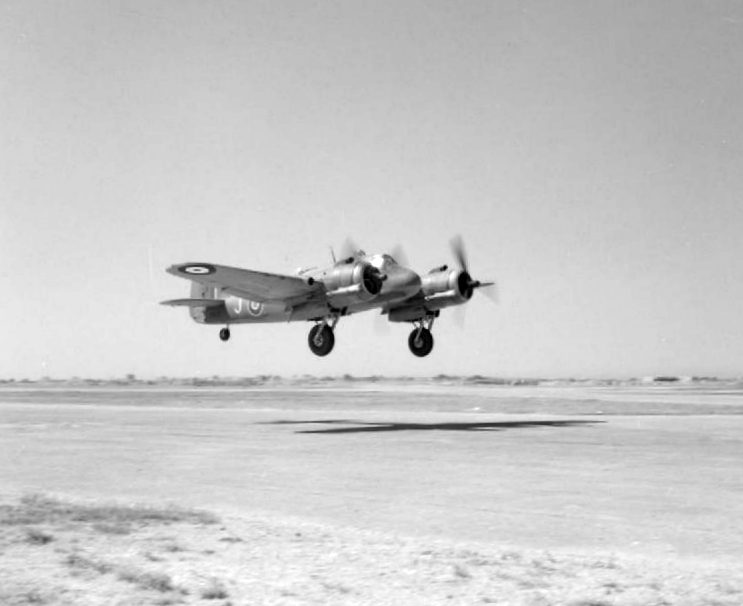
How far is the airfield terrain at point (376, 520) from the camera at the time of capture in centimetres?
806

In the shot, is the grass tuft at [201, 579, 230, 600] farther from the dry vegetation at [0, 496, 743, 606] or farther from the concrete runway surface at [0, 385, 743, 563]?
the concrete runway surface at [0, 385, 743, 563]

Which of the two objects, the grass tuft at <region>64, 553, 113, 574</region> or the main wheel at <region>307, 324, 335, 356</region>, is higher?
the main wheel at <region>307, 324, 335, 356</region>

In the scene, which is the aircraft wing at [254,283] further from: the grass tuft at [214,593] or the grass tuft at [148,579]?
the grass tuft at [214,593]

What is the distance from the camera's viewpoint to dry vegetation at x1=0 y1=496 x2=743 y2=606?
7.71 metres

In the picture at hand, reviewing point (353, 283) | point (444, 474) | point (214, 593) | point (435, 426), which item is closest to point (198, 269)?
point (353, 283)

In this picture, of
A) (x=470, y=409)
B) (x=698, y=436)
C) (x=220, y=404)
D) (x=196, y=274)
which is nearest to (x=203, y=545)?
(x=698, y=436)

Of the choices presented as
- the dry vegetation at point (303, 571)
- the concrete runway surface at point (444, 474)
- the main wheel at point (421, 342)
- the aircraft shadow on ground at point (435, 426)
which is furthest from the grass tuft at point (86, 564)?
the main wheel at point (421, 342)

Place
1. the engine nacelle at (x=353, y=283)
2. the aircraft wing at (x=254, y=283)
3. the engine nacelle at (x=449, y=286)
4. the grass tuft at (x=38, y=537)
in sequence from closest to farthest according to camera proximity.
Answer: the grass tuft at (x=38, y=537) → the aircraft wing at (x=254, y=283) → the engine nacelle at (x=353, y=283) → the engine nacelle at (x=449, y=286)

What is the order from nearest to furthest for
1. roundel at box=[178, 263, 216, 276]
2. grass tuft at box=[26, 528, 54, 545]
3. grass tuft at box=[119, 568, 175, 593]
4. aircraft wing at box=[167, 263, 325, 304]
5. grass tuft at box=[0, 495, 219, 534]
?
grass tuft at box=[119, 568, 175, 593] < grass tuft at box=[26, 528, 54, 545] < grass tuft at box=[0, 495, 219, 534] < roundel at box=[178, 263, 216, 276] < aircraft wing at box=[167, 263, 325, 304]

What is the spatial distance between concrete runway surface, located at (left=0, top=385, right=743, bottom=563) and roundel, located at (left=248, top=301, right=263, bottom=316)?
1032cm

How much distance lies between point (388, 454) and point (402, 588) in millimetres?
12528

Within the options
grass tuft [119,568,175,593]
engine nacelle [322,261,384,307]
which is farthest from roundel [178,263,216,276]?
grass tuft [119,568,175,593]

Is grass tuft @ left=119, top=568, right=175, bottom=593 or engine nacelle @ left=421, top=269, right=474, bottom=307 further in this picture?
engine nacelle @ left=421, top=269, right=474, bottom=307

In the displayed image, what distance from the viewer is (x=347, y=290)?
3725cm
